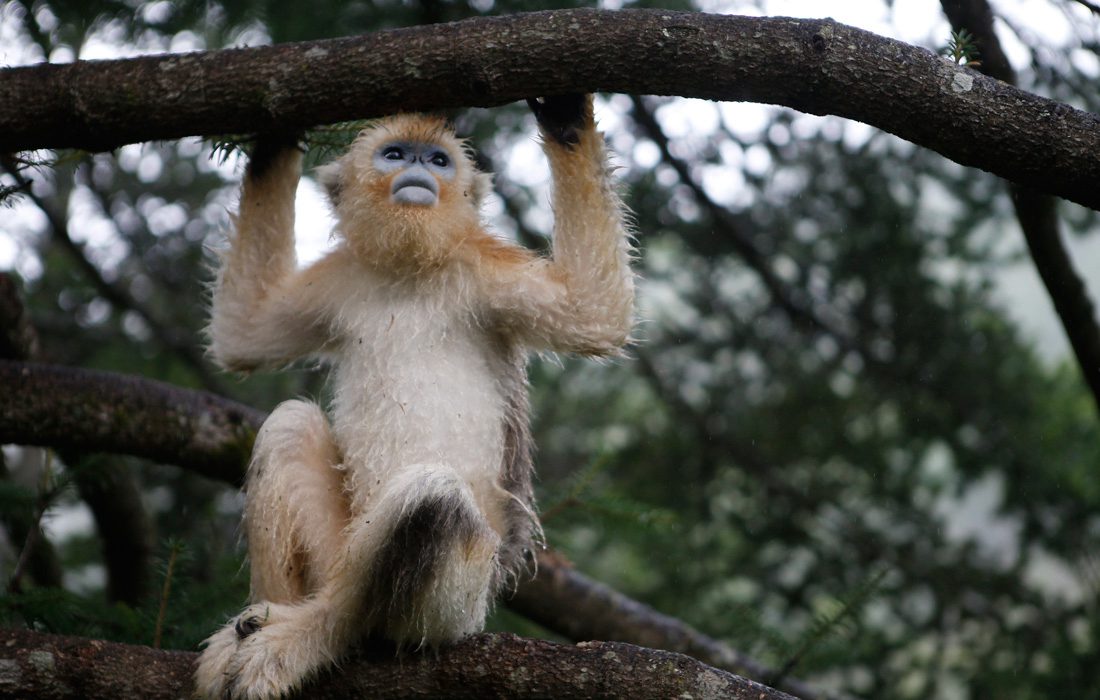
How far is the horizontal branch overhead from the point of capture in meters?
3.16

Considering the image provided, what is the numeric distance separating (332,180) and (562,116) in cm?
108

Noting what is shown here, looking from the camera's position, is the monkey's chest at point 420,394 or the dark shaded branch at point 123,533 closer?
the monkey's chest at point 420,394

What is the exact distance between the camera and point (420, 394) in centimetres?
382

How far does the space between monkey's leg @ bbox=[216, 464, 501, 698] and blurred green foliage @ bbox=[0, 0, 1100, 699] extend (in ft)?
8.25

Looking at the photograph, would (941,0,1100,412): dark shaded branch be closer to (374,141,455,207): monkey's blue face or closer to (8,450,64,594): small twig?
(374,141,455,207): monkey's blue face

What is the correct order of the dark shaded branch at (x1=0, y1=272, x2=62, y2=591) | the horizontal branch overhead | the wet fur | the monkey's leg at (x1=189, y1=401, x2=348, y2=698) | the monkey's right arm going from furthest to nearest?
the dark shaded branch at (x1=0, y1=272, x2=62, y2=591), the monkey's right arm, the monkey's leg at (x1=189, y1=401, x2=348, y2=698), the wet fur, the horizontal branch overhead

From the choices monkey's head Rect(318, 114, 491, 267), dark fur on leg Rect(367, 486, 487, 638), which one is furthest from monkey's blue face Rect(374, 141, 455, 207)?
dark fur on leg Rect(367, 486, 487, 638)

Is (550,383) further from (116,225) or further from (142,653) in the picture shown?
(142,653)

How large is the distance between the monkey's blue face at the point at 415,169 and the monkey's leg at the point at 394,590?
42.2 inches

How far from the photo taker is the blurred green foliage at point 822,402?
6230mm

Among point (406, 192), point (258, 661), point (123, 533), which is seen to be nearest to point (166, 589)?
point (258, 661)

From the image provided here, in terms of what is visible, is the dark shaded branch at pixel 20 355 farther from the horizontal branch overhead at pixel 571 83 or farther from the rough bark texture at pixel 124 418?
the horizontal branch overhead at pixel 571 83

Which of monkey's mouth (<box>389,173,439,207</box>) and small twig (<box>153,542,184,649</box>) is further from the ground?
monkey's mouth (<box>389,173,439,207</box>)

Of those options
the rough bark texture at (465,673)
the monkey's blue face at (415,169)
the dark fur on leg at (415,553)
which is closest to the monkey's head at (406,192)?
the monkey's blue face at (415,169)
